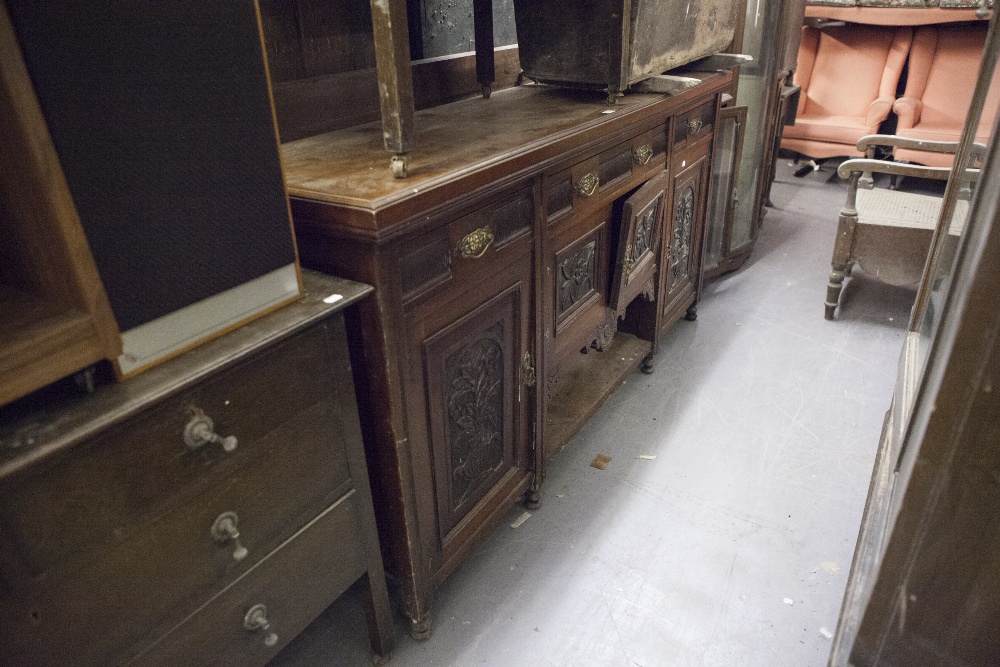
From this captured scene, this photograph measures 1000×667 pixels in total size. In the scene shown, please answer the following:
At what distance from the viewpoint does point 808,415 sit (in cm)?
211

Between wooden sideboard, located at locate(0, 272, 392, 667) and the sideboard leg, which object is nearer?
wooden sideboard, located at locate(0, 272, 392, 667)

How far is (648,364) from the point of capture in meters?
2.33

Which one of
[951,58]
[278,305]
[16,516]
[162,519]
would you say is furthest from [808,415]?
[951,58]

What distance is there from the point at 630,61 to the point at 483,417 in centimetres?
99

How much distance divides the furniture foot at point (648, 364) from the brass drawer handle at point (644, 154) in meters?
0.74

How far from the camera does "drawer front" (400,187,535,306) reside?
1.10 m

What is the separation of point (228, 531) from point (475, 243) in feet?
2.09

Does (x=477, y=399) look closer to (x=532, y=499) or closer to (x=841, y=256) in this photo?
(x=532, y=499)

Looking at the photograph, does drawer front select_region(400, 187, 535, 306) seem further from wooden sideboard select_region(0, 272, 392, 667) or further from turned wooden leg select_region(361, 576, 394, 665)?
turned wooden leg select_region(361, 576, 394, 665)

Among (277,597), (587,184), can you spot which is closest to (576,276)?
(587,184)

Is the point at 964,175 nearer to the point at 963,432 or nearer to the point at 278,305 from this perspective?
the point at 963,432

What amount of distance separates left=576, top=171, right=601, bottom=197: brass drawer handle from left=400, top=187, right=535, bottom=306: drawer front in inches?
8.9

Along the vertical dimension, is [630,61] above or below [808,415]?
above

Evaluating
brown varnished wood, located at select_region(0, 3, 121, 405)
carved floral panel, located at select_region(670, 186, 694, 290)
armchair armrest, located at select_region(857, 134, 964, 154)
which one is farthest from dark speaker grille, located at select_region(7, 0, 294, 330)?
armchair armrest, located at select_region(857, 134, 964, 154)
